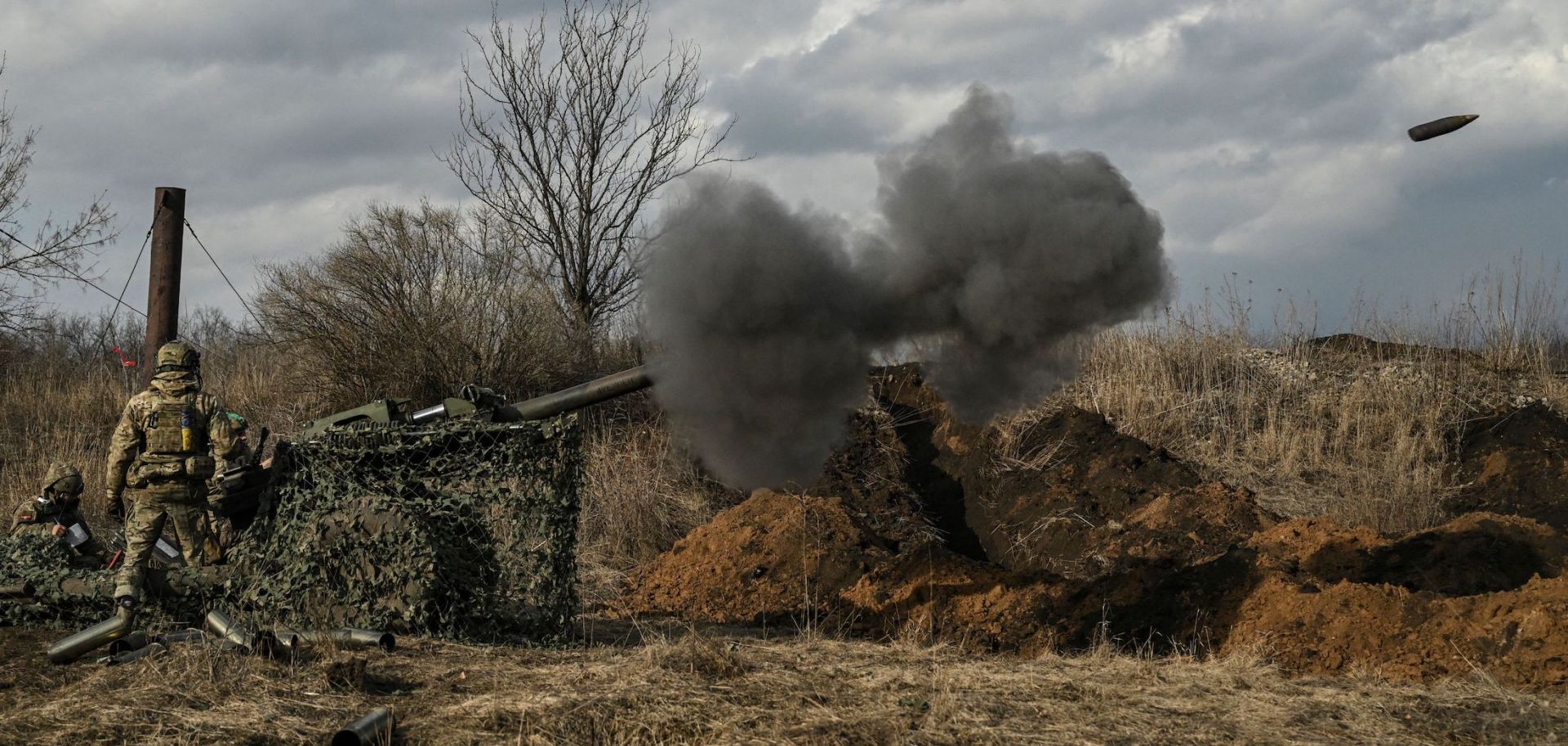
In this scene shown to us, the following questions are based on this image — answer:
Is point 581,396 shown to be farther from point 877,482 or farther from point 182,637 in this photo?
point 877,482

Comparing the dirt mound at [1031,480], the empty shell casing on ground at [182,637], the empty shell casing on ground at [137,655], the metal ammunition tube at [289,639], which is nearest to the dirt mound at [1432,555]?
the dirt mound at [1031,480]

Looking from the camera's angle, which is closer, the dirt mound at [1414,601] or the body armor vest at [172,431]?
the dirt mound at [1414,601]

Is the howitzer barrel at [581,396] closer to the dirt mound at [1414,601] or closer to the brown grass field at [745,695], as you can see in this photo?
the brown grass field at [745,695]

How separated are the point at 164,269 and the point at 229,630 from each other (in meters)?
6.83

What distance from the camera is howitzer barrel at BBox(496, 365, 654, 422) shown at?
8.45 m

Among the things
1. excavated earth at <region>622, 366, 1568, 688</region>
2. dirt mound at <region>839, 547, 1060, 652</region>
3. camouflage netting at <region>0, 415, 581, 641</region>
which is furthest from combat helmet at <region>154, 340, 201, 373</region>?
dirt mound at <region>839, 547, 1060, 652</region>

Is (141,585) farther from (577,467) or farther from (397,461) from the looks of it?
(577,467)

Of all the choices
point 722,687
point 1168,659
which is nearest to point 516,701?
→ point 722,687

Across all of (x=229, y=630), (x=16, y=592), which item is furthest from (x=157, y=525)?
(x=229, y=630)

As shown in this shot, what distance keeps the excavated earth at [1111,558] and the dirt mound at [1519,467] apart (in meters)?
0.03

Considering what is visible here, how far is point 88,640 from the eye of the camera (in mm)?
7020

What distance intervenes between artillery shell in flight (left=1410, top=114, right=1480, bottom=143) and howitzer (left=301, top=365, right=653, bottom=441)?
19.3ft

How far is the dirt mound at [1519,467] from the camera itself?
12812mm

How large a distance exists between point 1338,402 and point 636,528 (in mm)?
9941
